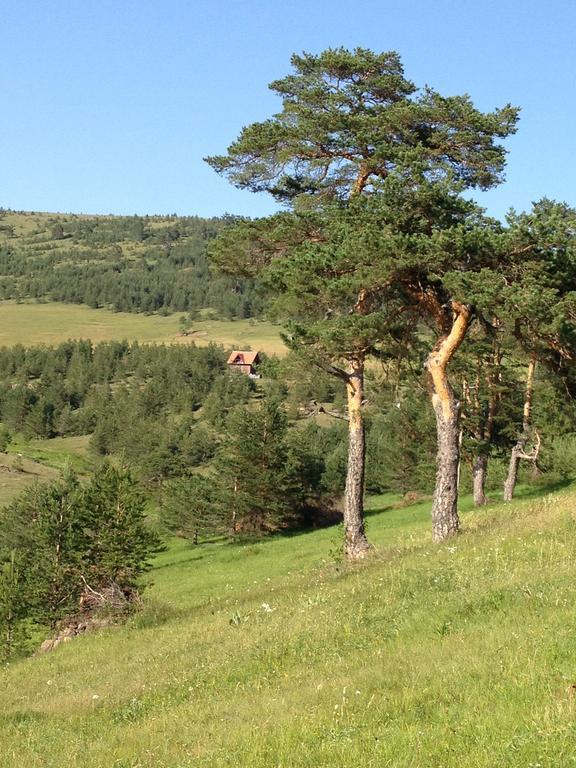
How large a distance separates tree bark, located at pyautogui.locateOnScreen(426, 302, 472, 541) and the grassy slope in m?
0.69

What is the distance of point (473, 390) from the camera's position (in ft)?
123

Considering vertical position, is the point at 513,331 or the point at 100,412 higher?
the point at 513,331

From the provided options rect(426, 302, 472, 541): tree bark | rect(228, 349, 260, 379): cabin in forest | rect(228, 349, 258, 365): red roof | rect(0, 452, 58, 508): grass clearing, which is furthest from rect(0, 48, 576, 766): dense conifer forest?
rect(228, 349, 258, 365): red roof

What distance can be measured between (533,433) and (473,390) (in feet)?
12.0

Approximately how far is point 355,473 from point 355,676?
1230 cm

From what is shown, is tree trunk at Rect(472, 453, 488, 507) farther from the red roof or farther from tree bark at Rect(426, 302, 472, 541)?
the red roof

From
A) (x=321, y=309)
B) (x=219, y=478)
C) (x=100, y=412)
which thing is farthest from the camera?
(x=100, y=412)

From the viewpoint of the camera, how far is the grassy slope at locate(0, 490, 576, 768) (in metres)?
6.20

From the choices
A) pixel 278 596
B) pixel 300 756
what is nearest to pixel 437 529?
pixel 278 596

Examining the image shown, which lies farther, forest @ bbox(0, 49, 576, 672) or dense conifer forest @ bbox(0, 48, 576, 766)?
forest @ bbox(0, 49, 576, 672)

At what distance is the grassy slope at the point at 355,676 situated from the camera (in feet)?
20.3

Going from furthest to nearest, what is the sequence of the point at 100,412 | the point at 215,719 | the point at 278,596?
the point at 100,412 → the point at 278,596 → the point at 215,719

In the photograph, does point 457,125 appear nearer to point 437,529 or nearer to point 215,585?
point 437,529

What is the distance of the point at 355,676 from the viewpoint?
8.38 m
